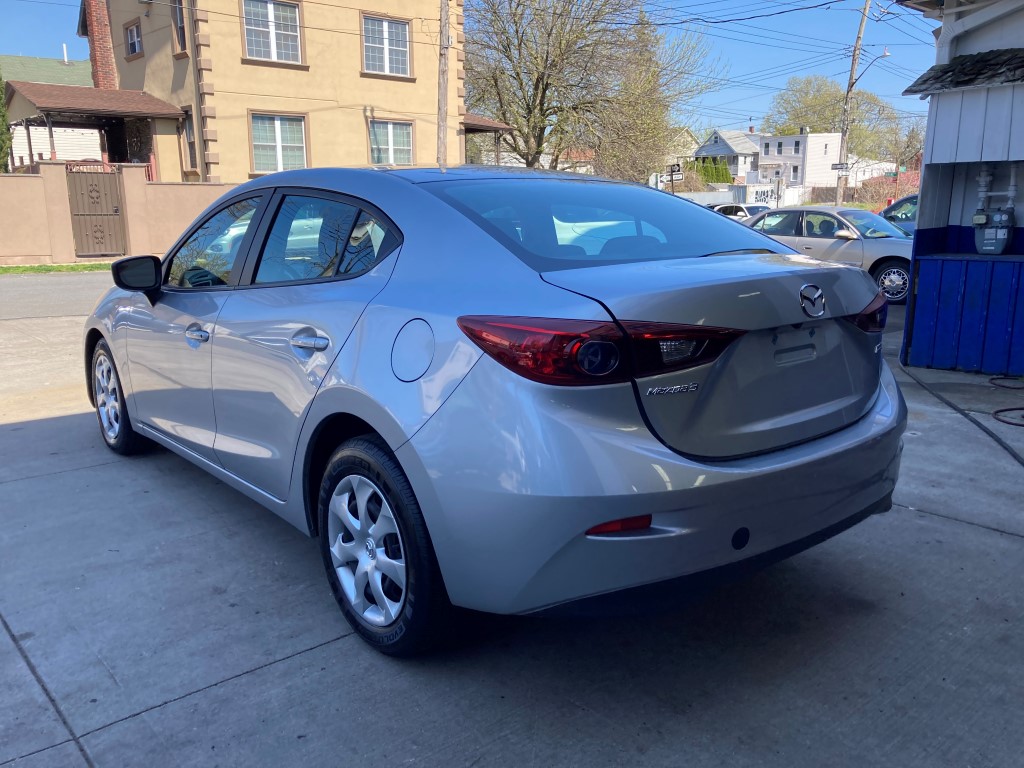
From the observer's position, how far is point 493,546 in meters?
2.46

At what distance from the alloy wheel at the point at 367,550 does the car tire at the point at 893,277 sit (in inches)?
468

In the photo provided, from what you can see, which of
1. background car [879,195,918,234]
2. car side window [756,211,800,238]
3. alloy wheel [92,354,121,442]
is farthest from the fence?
alloy wheel [92,354,121,442]

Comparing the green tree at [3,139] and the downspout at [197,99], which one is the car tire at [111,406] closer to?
the downspout at [197,99]

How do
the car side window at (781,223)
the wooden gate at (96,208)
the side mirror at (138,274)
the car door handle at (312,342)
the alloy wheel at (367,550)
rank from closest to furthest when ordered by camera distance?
the alloy wheel at (367,550) < the car door handle at (312,342) < the side mirror at (138,274) < the car side window at (781,223) < the wooden gate at (96,208)

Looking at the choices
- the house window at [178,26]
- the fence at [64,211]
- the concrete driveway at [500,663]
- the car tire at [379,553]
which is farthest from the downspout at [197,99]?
the car tire at [379,553]

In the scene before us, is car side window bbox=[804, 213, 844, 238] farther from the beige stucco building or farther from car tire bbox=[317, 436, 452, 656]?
the beige stucco building

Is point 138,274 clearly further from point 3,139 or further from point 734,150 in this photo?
point 734,150

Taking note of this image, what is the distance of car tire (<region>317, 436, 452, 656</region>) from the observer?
106 inches

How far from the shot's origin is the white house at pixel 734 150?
94125mm

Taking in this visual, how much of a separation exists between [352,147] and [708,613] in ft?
77.7

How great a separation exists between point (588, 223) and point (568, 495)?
50.6 inches

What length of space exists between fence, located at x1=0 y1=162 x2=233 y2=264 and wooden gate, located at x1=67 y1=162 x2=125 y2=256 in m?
0.10

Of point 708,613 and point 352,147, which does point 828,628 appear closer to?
point 708,613

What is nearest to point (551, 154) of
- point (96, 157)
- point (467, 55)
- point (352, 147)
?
point (467, 55)
